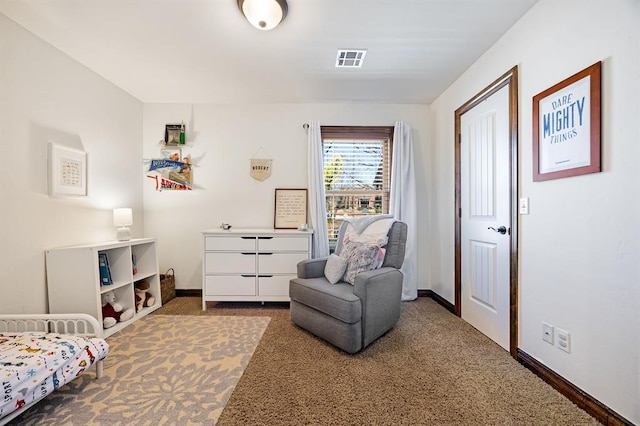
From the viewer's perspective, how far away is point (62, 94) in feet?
7.54

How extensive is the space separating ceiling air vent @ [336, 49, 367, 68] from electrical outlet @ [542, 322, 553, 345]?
7.79ft

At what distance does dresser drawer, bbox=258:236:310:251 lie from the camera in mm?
2920

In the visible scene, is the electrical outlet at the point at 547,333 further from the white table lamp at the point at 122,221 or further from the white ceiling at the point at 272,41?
the white table lamp at the point at 122,221

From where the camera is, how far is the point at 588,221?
1.42 meters

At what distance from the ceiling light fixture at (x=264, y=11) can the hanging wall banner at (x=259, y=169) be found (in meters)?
1.68

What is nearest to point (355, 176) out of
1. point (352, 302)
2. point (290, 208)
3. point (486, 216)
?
point (290, 208)

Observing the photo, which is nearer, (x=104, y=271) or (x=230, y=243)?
(x=104, y=271)

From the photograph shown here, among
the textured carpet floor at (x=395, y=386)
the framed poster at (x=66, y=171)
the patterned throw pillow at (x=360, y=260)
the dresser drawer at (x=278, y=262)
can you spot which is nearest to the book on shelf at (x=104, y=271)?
the framed poster at (x=66, y=171)

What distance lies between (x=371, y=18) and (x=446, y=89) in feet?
4.98

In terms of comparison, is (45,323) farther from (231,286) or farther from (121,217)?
(231,286)

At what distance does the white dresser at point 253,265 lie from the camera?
2.91 metres

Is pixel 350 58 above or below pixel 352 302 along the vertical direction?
above

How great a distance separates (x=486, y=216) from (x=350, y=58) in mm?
1803

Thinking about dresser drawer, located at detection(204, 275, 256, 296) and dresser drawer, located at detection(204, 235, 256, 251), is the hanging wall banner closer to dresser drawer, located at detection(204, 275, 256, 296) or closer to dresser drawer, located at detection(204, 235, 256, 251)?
dresser drawer, located at detection(204, 235, 256, 251)
